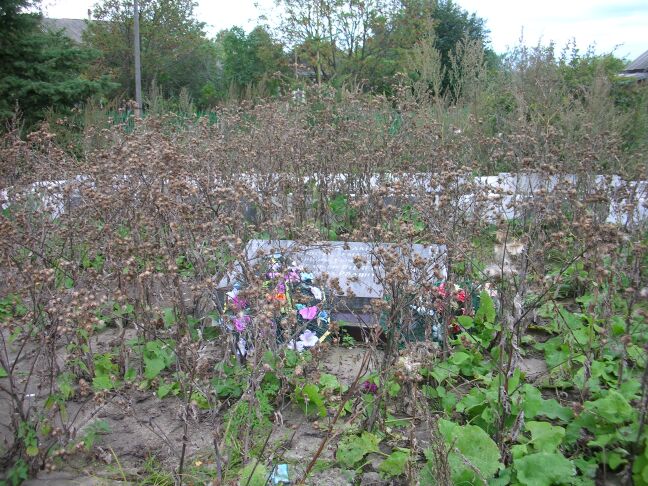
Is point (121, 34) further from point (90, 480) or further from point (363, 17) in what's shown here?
point (90, 480)

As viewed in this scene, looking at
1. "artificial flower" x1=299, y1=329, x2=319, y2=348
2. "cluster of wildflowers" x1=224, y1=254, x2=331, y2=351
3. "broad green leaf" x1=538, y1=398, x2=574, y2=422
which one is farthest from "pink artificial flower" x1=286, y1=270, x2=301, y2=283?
"broad green leaf" x1=538, y1=398, x2=574, y2=422

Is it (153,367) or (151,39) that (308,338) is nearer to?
(153,367)

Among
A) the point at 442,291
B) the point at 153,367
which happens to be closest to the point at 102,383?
the point at 153,367

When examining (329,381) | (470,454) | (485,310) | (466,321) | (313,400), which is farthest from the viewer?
(485,310)

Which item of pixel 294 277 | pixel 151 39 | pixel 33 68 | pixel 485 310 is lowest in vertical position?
pixel 485 310

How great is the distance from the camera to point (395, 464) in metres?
2.74

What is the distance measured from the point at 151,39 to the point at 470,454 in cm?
3043

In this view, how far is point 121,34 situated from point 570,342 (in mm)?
28937

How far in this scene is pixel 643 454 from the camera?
2.40 m

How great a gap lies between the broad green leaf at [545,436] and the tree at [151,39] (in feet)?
87.0

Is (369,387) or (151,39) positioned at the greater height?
(151,39)

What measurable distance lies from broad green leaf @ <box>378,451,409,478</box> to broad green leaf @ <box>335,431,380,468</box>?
129mm

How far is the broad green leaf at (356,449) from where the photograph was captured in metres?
2.88

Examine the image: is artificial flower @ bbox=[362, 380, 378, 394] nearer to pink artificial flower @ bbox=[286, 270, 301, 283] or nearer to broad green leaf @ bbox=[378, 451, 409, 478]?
broad green leaf @ bbox=[378, 451, 409, 478]
